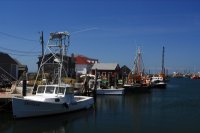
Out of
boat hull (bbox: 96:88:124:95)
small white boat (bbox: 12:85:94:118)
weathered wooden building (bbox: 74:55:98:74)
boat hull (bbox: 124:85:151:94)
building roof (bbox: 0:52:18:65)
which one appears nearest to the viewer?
small white boat (bbox: 12:85:94:118)

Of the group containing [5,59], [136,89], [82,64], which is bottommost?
[136,89]

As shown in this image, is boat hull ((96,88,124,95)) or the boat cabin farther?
boat hull ((96,88,124,95))

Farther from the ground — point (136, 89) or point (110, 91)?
point (136, 89)

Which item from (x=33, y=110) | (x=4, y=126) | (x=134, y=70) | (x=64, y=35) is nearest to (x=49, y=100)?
(x=33, y=110)

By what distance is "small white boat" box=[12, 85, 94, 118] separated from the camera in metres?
29.8

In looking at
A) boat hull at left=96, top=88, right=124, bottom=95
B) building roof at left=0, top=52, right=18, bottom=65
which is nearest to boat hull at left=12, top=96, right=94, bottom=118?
boat hull at left=96, top=88, right=124, bottom=95

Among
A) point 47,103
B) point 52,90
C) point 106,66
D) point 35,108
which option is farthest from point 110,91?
point 106,66

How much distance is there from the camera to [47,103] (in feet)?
103

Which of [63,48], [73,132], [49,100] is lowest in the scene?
[73,132]

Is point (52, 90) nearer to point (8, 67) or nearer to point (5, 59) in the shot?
point (8, 67)

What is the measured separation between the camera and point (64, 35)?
37.7 meters

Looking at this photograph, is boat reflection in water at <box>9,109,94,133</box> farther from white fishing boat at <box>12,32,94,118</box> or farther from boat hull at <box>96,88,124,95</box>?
boat hull at <box>96,88,124,95</box>

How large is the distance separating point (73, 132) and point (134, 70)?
54604 millimetres

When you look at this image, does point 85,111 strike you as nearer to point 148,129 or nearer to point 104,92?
point 148,129
